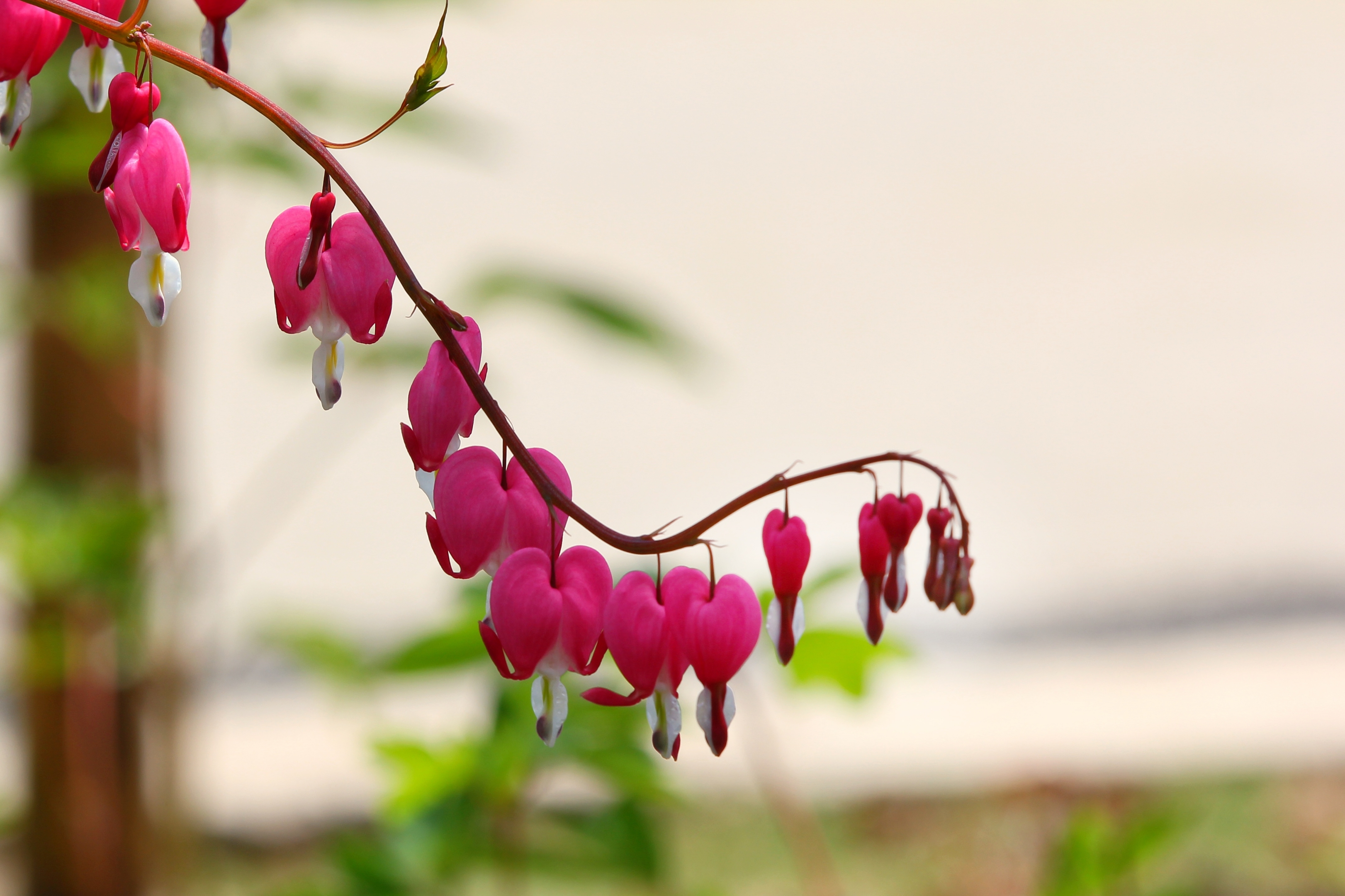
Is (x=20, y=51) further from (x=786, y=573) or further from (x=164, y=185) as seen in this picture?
(x=786, y=573)

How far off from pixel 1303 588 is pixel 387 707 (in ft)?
7.00

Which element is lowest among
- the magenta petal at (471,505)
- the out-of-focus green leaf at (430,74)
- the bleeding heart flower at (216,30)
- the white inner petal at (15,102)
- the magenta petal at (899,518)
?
the magenta petal at (899,518)

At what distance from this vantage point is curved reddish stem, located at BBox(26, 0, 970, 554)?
26 cm

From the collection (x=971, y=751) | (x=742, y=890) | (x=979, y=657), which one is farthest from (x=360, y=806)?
(x=979, y=657)

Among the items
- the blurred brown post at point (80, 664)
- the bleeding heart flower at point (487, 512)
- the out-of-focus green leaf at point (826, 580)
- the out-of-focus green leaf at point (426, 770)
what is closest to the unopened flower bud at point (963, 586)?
the bleeding heart flower at point (487, 512)

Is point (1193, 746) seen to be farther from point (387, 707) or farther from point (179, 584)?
point (179, 584)

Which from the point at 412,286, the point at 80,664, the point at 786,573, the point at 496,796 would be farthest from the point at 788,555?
the point at 80,664

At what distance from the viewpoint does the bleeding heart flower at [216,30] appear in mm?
314

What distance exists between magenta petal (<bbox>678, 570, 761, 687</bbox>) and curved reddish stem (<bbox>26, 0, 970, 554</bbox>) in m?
0.02

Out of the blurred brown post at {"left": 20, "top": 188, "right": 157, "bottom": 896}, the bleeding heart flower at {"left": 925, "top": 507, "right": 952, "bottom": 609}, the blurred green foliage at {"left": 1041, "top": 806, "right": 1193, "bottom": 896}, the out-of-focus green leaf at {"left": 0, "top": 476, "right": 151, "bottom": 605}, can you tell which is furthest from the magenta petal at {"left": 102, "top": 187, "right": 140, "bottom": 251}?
the blurred brown post at {"left": 20, "top": 188, "right": 157, "bottom": 896}

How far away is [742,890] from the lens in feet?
6.32

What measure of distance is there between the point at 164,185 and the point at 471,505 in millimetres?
100

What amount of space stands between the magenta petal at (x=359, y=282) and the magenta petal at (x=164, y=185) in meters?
0.03

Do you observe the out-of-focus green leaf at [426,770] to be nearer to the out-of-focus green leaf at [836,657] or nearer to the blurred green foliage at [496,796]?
the blurred green foliage at [496,796]
